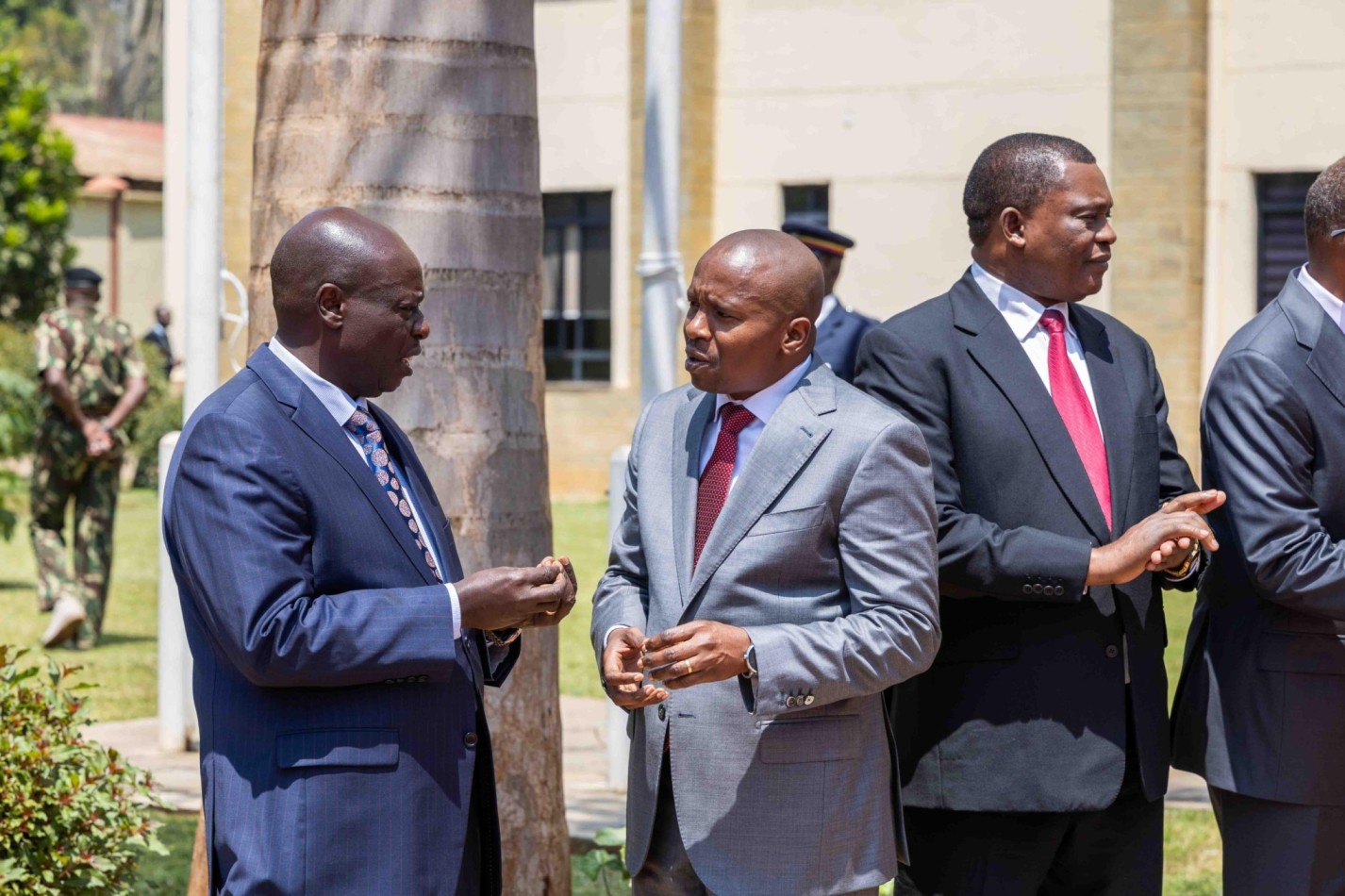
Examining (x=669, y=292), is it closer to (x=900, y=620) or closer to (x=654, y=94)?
(x=654, y=94)

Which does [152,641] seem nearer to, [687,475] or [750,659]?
[687,475]

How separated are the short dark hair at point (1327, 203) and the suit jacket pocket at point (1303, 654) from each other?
3.01 feet

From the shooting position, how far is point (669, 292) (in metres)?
7.91

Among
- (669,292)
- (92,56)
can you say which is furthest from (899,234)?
(92,56)

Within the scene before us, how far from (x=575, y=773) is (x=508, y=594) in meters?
5.05

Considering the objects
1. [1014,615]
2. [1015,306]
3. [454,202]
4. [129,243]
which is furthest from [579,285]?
[129,243]

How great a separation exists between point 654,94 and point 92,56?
207 feet

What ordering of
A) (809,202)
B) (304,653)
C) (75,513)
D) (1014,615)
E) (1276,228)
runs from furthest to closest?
1. (809,202)
2. (1276,228)
3. (75,513)
4. (1014,615)
5. (304,653)

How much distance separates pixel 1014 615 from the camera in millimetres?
4117

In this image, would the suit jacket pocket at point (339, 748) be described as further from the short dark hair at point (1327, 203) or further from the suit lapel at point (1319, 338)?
the short dark hair at point (1327, 203)

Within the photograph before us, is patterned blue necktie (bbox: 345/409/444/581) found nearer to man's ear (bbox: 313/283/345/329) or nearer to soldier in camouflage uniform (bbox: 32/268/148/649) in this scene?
man's ear (bbox: 313/283/345/329)

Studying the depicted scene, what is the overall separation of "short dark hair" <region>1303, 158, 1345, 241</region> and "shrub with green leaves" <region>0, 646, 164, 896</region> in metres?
3.47

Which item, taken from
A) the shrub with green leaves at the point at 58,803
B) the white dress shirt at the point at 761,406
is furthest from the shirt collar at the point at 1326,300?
the shrub with green leaves at the point at 58,803

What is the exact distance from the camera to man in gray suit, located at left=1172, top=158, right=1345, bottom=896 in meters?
4.06
